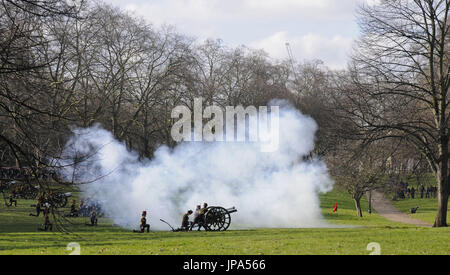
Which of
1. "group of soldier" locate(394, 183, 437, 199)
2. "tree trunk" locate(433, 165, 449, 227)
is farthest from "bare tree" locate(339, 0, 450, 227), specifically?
"group of soldier" locate(394, 183, 437, 199)

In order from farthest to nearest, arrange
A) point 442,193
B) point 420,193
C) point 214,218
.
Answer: point 420,193, point 442,193, point 214,218

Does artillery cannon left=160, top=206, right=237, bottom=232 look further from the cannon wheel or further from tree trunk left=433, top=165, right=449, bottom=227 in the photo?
tree trunk left=433, top=165, right=449, bottom=227

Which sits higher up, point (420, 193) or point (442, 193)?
point (442, 193)

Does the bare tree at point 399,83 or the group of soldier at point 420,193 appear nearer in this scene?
the bare tree at point 399,83

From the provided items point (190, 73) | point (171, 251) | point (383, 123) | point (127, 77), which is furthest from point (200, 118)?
point (171, 251)

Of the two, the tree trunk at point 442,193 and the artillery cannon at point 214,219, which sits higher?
the tree trunk at point 442,193

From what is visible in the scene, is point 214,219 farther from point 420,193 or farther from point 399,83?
point 420,193

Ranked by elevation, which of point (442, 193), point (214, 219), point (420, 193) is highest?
point (442, 193)

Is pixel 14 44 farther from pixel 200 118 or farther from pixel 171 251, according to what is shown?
pixel 200 118

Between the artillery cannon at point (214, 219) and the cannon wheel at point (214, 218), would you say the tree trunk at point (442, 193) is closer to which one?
the artillery cannon at point (214, 219)

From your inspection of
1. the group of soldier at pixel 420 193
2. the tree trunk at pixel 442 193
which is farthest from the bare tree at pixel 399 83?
the group of soldier at pixel 420 193

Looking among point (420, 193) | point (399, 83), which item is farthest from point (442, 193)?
point (420, 193)

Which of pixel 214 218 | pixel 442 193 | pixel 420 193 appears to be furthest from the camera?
pixel 420 193
